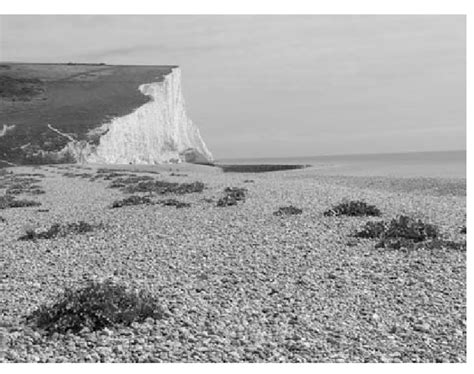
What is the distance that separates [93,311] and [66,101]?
338ft

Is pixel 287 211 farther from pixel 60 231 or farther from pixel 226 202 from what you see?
pixel 60 231

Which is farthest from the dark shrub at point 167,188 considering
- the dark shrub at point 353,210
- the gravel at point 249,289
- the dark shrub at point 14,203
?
the dark shrub at point 353,210

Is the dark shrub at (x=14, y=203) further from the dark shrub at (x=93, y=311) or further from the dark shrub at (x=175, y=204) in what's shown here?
the dark shrub at (x=93, y=311)

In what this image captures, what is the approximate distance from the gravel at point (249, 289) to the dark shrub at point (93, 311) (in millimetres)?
232

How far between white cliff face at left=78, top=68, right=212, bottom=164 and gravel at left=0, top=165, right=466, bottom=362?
7210cm

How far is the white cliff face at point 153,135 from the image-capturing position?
9056cm

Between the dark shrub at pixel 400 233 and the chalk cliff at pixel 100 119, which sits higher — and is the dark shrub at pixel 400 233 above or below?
below

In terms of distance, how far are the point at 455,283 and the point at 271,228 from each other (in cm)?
703

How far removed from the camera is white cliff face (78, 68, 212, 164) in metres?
90.6

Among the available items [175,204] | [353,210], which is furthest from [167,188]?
[353,210]

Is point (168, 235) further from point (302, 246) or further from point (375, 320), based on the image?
point (375, 320)

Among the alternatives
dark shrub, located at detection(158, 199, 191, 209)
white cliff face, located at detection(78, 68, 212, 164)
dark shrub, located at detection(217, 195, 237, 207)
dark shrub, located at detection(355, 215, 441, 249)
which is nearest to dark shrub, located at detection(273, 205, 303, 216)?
dark shrub, located at detection(217, 195, 237, 207)

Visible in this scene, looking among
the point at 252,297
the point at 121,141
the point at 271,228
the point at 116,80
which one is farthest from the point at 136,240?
the point at 116,80

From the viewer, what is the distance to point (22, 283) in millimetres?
11820
